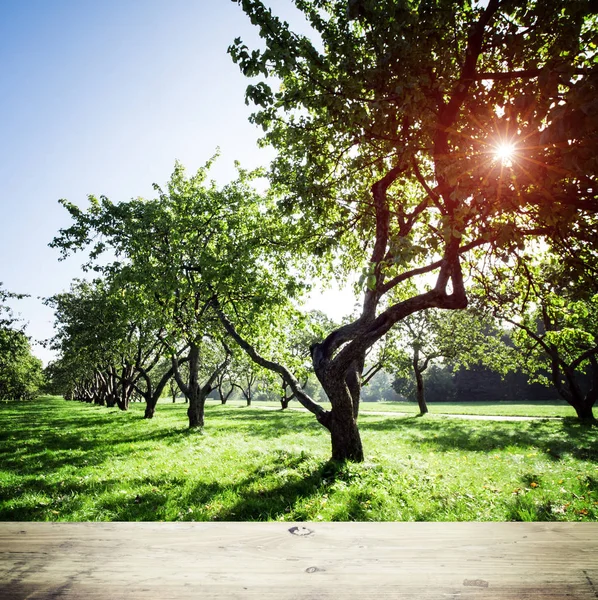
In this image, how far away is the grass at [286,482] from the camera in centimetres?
657

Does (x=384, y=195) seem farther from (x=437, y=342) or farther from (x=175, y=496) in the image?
(x=437, y=342)

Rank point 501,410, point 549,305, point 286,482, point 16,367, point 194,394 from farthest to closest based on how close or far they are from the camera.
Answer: point 16,367
point 501,410
point 194,394
point 549,305
point 286,482

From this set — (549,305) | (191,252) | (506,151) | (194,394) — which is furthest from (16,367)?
(506,151)

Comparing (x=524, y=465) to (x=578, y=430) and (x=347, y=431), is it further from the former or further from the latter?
(x=578, y=430)

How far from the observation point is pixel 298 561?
A: 1648 millimetres

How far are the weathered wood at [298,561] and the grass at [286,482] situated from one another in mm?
4807

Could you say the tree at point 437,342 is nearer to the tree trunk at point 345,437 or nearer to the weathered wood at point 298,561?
the tree trunk at point 345,437

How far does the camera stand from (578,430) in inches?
736

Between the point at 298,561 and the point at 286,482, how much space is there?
743 centimetres

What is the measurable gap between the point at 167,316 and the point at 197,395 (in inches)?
274

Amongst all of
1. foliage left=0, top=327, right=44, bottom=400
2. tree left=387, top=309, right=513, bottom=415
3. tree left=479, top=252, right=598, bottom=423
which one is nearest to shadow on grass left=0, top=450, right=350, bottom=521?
tree left=479, top=252, right=598, bottom=423

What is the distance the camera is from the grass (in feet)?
21.5

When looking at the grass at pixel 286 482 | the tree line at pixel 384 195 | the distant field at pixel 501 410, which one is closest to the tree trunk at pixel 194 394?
the tree line at pixel 384 195

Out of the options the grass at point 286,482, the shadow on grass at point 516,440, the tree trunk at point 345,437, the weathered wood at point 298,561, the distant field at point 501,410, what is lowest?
the distant field at point 501,410
